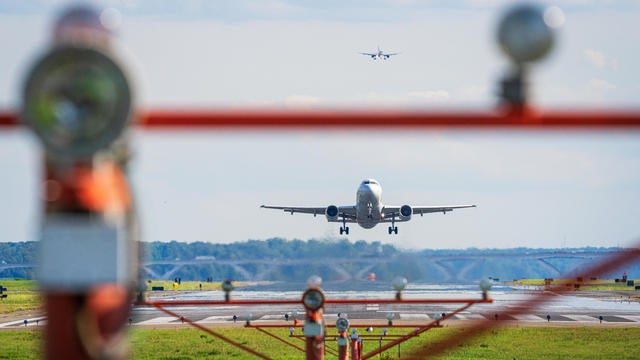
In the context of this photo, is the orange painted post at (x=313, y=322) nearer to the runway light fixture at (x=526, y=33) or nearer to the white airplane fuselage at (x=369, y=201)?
the runway light fixture at (x=526, y=33)

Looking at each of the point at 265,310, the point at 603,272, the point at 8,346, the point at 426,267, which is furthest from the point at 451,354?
the point at 603,272

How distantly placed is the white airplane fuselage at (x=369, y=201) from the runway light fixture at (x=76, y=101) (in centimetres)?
6077

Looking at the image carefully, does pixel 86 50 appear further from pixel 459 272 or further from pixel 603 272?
pixel 459 272

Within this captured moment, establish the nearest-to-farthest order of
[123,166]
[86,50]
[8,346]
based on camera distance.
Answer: [86,50] < [123,166] < [8,346]

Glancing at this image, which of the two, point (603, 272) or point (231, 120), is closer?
point (231, 120)

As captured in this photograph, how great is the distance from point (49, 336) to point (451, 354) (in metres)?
36.4

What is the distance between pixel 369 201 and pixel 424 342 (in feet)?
71.3

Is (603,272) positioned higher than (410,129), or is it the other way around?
(410,129)

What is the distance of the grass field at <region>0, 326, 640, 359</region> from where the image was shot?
38.5m

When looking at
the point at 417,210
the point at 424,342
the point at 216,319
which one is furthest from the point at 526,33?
the point at 417,210

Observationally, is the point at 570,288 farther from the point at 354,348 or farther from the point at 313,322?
the point at 354,348

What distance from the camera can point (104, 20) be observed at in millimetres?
3361

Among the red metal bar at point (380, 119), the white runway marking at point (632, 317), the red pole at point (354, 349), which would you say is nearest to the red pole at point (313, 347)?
the red metal bar at point (380, 119)

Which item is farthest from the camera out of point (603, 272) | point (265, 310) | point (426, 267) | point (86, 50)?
point (265, 310)
